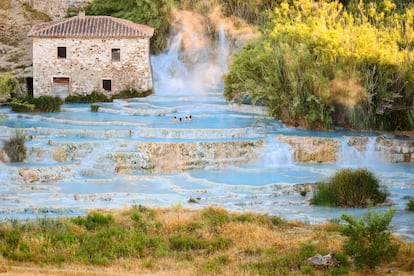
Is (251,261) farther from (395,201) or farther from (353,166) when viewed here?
(353,166)

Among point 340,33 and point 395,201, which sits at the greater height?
point 340,33

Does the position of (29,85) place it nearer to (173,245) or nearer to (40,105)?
(40,105)

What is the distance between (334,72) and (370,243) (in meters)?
13.7

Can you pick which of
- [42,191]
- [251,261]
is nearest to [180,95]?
[42,191]

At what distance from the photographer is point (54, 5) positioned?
133 feet

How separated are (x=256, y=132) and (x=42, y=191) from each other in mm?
7862

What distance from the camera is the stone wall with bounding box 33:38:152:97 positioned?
115ft

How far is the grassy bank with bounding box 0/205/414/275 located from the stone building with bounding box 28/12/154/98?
17304 millimetres

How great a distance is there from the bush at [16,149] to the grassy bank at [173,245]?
23.1ft

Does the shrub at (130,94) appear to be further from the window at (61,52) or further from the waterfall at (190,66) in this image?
the window at (61,52)

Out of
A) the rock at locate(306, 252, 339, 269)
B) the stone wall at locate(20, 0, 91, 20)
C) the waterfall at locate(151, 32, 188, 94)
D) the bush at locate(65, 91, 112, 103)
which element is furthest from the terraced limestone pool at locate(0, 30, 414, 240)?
the stone wall at locate(20, 0, 91, 20)

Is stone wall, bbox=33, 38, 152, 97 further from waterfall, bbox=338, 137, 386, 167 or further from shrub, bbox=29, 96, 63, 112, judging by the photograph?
waterfall, bbox=338, 137, 386, 167

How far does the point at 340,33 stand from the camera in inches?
1120

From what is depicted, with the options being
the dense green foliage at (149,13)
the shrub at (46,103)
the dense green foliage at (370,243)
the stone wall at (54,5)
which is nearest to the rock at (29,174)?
the shrub at (46,103)
